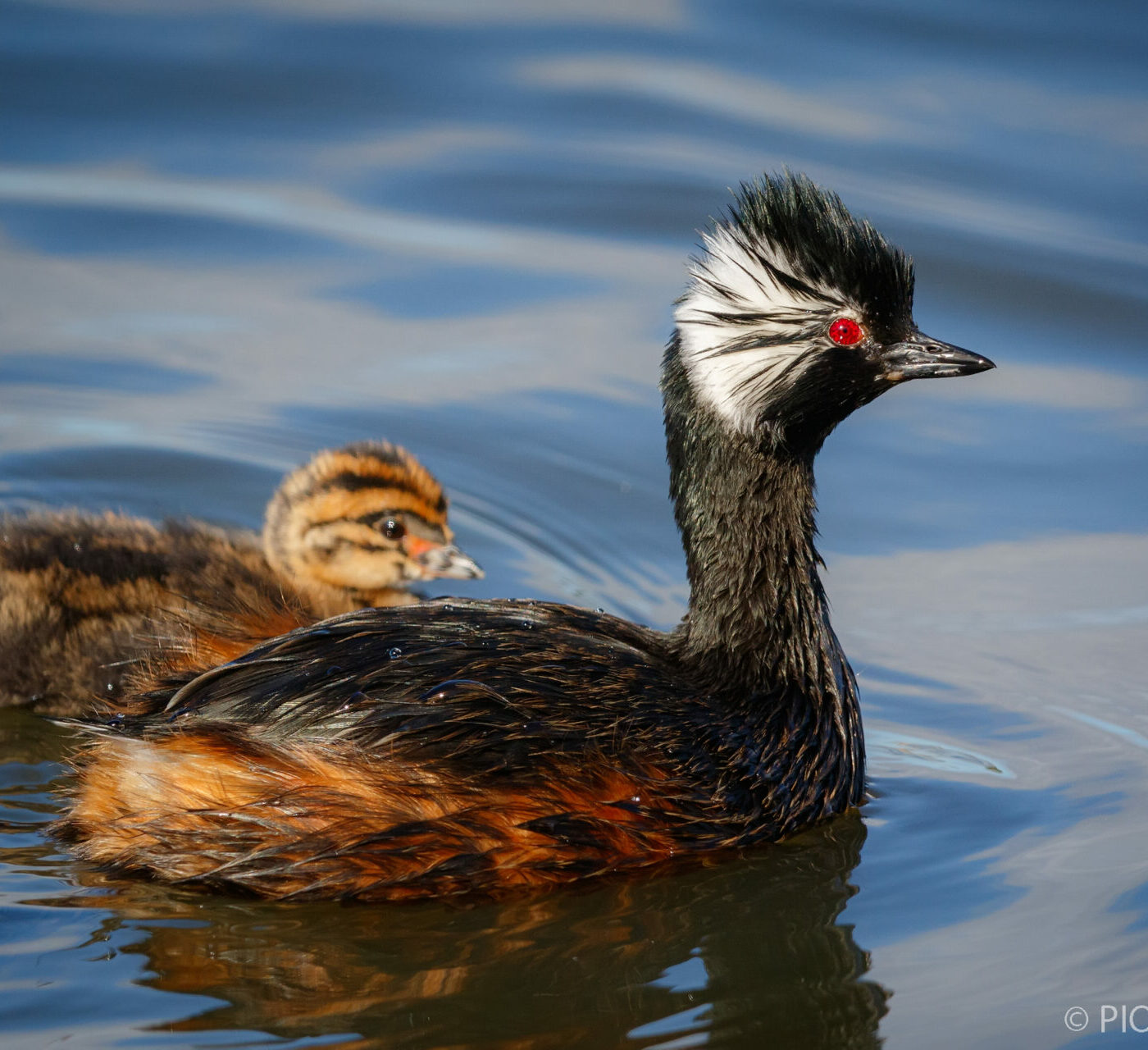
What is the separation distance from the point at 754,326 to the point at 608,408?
3160 millimetres

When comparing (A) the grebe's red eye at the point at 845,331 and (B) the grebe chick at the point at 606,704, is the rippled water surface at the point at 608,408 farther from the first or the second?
(A) the grebe's red eye at the point at 845,331

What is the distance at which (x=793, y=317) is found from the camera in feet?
18.2

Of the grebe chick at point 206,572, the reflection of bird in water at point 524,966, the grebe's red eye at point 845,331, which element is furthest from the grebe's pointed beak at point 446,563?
the reflection of bird in water at point 524,966

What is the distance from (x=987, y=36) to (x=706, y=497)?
7.28 m

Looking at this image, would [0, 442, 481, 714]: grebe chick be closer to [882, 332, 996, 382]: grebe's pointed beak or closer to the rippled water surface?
the rippled water surface

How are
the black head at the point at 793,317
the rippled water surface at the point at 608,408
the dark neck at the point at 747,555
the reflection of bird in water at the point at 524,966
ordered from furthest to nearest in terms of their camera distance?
the dark neck at the point at 747,555, the black head at the point at 793,317, the rippled water surface at the point at 608,408, the reflection of bird in water at the point at 524,966

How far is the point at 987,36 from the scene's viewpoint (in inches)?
469

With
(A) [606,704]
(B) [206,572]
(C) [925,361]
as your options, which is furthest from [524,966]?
(B) [206,572]

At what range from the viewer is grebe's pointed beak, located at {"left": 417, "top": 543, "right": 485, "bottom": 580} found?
23.4ft

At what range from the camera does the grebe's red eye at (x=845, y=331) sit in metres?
5.57

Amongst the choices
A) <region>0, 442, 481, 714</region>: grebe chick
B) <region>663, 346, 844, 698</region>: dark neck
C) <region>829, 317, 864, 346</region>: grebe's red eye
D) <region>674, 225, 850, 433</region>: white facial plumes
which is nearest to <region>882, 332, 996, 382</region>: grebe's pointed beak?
<region>829, 317, 864, 346</region>: grebe's red eye

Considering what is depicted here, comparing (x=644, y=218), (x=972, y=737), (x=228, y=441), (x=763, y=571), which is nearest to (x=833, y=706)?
(x=763, y=571)

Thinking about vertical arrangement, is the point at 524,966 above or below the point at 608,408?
below

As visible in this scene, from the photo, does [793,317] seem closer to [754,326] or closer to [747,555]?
[754,326]
